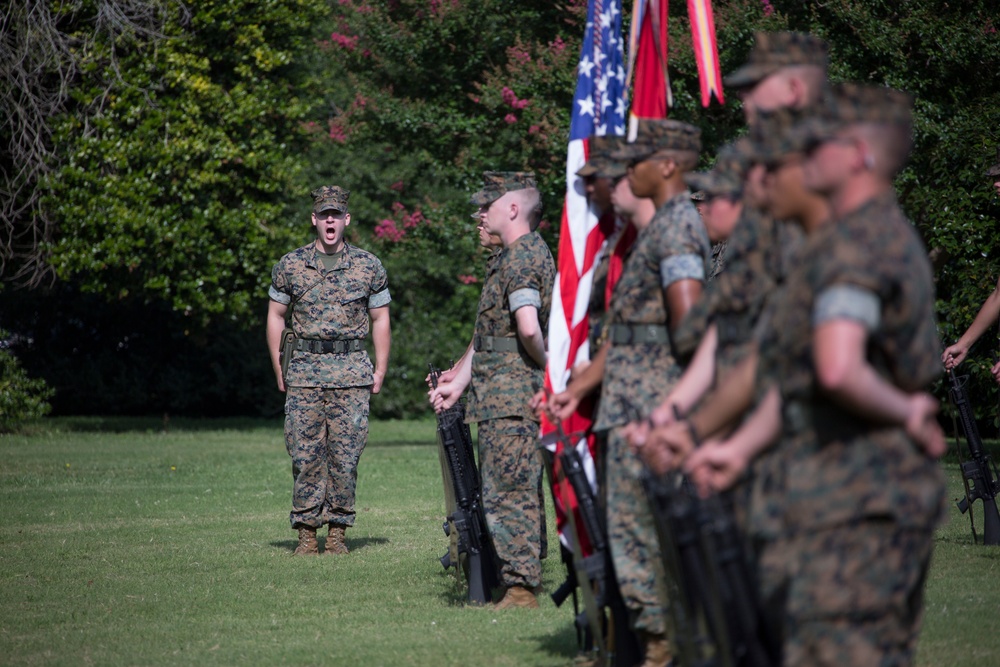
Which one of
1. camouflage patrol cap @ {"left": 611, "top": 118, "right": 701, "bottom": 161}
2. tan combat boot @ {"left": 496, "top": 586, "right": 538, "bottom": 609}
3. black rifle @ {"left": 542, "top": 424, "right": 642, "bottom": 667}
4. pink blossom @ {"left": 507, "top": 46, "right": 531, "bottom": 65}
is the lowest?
tan combat boot @ {"left": 496, "top": 586, "right": 538, "bottom": 609}

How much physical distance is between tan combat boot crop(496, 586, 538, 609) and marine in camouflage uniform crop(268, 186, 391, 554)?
253 cm

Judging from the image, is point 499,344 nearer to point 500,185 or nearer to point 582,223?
point 500,185

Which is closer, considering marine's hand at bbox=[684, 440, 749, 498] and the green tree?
marine's hand at bbox=[684, 440, 749, 498]

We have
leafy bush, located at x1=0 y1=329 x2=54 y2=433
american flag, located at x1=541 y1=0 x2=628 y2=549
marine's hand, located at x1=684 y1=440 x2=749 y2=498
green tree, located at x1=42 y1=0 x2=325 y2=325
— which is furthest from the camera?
leafy bush, located at x1=0 y1=329 x2=54 y2=433

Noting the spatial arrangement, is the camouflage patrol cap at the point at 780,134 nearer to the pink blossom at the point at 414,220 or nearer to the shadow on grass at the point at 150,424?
the pink blossom at the point at 414,220

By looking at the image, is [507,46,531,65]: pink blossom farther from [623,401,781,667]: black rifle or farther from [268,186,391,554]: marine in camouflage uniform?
[623,401,781,667]: black rifle

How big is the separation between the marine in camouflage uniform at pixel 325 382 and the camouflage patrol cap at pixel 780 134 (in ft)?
20.8

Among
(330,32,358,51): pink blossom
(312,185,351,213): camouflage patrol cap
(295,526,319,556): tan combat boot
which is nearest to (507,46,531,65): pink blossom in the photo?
(330,32,358,51): pink blossom

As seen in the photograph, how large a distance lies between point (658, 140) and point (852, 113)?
197cm

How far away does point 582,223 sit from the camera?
244 inches

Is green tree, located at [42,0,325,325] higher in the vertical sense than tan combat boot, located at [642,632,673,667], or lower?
higher

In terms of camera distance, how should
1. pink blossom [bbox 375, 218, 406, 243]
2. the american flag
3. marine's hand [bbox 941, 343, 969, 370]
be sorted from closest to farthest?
1. the american flag
2. marine's hand [bbox 941, 343, 969, 370]
3. pink blossom [bbox 375, 218, 406, 243]

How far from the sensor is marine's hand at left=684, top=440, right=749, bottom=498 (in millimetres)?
3299

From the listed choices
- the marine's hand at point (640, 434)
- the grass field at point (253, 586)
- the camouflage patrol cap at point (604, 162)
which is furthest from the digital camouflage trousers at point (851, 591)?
the grass field at point (253, 586)
